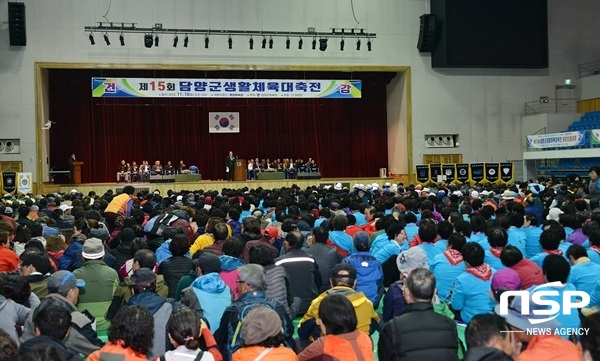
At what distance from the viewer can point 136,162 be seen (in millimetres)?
26453

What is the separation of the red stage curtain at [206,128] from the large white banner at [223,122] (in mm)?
258

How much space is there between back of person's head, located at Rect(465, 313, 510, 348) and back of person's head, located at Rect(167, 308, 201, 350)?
139cm

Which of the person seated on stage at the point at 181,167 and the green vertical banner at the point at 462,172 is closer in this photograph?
the green vertical banner at the point at 462,172

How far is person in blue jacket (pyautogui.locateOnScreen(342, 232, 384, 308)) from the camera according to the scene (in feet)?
20.5

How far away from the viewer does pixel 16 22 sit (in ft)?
71.6

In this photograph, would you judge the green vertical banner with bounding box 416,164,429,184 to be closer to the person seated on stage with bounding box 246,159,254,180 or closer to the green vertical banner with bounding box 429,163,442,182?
the green vertical banner with bounding box 429,163,442,182

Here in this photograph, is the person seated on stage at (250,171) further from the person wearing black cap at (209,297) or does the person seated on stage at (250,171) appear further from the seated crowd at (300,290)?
the person wearing black cap at (209,297)

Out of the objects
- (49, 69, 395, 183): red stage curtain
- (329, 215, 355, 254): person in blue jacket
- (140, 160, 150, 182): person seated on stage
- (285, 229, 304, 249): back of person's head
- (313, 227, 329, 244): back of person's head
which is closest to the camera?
(285, 229, 304, 249): back of person's head

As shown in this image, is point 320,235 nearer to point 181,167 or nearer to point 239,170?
point 239,170

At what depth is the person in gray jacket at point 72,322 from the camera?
397 cm

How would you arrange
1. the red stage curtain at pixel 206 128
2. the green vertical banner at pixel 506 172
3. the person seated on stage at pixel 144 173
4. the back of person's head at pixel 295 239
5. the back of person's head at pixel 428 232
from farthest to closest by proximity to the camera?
1. the red stage curtain at pixel 206 128
2. the person seated on stage at pixel 144 173
3. the green vertical banner at pixel 506 172
4. the back of person's head at pixel 428 232
5. the back of person's head at pixel 295 239

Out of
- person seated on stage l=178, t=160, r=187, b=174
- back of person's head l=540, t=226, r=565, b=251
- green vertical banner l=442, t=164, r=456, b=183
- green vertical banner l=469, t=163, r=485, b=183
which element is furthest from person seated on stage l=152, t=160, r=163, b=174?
back of person's head l=540, t=226, r=565, b=251

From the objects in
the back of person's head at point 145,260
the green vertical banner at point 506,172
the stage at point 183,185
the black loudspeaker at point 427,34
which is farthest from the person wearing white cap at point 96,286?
the black loudspeaker at point 427,34

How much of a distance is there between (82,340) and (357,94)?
2037 centimetres
